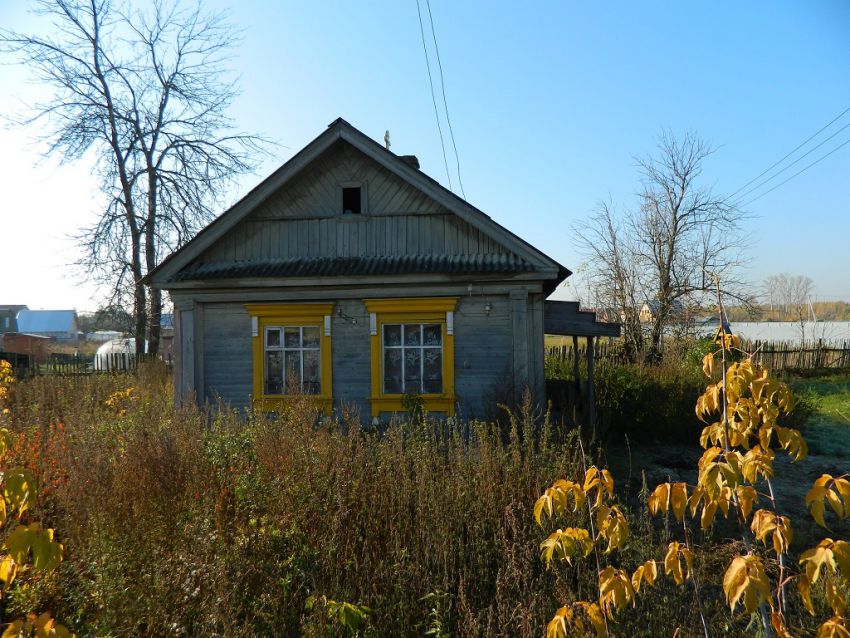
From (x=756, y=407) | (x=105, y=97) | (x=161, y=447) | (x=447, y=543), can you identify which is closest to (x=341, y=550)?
(x=447, y=543)

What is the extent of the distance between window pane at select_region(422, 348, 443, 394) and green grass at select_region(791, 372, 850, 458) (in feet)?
24.4

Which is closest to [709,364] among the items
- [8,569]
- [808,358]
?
[8,569]

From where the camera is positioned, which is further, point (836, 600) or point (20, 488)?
point (20, 488)

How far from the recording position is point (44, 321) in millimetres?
83000

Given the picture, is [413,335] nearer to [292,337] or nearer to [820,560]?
[292,337]

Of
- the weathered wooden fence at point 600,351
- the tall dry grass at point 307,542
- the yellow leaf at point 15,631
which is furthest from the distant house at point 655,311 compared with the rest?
the yellow leaf at point 15,631

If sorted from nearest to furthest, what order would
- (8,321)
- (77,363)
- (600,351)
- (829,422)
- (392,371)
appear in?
(392,371)
(829,422)
(77,363)
(600,351)
(8,321)

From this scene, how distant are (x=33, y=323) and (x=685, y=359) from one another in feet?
299

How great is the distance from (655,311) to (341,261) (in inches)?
687

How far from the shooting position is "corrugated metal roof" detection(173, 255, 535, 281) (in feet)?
30.7

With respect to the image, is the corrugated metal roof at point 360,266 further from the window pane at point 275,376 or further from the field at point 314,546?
the field at point 314,546

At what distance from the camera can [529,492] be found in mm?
4684

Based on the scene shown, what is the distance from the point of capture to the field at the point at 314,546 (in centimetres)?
361

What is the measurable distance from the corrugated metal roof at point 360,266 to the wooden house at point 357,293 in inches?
1.3
